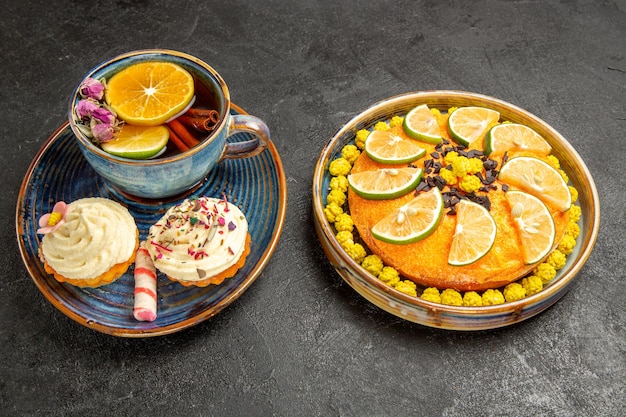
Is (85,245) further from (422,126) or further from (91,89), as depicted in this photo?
(422,126)

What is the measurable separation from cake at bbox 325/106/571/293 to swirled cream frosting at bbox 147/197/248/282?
541mm

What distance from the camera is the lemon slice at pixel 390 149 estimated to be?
288cm

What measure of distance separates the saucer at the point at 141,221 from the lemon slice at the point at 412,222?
1.55ft

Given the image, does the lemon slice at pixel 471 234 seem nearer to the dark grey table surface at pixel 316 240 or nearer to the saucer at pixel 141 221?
the dark grey table surface at pixel 316 240

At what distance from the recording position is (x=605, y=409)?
2498mm

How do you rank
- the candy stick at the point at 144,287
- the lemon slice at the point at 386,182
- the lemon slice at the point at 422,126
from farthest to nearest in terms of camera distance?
the lemon slice at the point at 422,126 < the lemon slice at the point at 386,182 < the candy stick at the point at 144,287

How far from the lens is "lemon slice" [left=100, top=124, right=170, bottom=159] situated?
2.46m

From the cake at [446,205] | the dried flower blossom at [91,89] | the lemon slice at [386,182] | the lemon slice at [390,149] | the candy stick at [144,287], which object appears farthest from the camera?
the lemon slice at [390,149]

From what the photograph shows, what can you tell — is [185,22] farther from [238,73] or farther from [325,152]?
[325,152]

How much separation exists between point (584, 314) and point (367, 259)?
3.46 feet

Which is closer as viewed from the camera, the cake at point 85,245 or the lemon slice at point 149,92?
the cake at point 85,245

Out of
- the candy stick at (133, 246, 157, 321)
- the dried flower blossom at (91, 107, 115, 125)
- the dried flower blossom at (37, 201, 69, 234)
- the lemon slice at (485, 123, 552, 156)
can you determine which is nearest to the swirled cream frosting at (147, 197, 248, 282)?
the candy stick at (133, 246, 157, 321)

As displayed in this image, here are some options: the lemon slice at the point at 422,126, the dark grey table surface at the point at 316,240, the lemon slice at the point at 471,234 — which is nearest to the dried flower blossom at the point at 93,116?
the dark grey table surface at the point at 316,240

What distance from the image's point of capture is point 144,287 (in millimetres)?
2436
